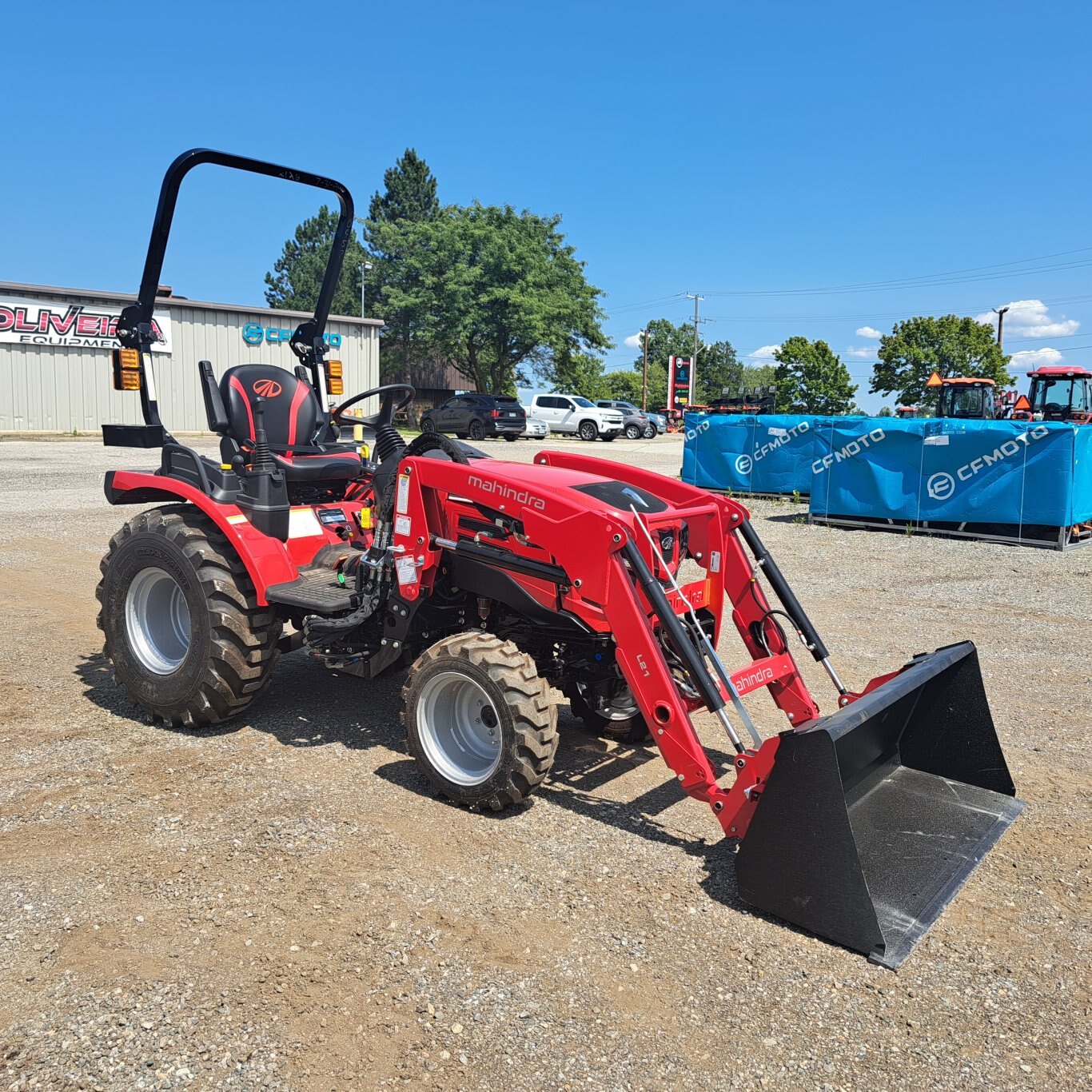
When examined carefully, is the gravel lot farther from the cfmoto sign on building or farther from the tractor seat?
the cfmoto sign on building

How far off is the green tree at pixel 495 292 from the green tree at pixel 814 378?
862 centimetres

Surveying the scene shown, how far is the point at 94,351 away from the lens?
28812 mm

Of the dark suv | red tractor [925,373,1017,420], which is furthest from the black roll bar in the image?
the dark suv

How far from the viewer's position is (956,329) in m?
45.2

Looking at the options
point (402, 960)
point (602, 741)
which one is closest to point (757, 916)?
point (402, 960)

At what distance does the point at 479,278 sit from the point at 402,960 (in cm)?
4331

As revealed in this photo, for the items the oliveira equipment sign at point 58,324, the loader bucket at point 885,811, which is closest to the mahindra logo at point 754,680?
the loader bucket at point 885,811

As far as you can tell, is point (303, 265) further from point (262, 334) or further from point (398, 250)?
point (262, 334)

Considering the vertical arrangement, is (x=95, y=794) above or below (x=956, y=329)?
below

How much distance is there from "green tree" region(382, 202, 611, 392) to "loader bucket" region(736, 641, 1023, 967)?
40.5 m

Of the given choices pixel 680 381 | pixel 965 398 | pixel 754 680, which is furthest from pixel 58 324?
pixel 680 381

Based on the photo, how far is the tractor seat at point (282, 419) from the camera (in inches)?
216

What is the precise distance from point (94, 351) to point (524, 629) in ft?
92.3

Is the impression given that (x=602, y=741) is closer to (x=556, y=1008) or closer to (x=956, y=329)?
(x=556, y=1008)
